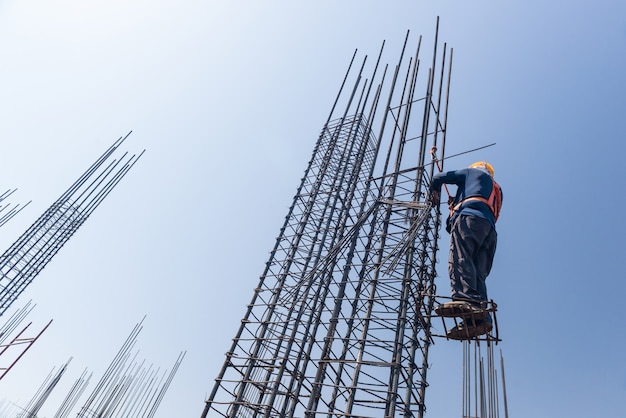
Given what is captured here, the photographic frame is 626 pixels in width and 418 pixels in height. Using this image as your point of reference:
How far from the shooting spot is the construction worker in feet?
23.9

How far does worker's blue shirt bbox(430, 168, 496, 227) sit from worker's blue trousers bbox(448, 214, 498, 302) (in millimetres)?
172

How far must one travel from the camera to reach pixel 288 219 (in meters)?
14.7

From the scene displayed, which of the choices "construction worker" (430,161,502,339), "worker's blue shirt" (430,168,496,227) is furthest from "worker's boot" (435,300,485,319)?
"worker's blue shirt" (430,168,496,227)

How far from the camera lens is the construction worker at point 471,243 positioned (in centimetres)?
727

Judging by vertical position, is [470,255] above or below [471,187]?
below

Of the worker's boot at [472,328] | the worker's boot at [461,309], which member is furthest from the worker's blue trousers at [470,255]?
the worker's boot at [472,328]

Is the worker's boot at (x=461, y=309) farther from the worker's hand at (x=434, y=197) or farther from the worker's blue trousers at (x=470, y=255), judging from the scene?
the worker's hand at (x=434, y=197)

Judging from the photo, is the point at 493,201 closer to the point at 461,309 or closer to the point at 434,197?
the point at 434,197

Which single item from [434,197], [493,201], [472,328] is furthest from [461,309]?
[434,197]

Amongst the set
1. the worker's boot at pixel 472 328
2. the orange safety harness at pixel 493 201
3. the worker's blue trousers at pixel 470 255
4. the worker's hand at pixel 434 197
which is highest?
the worker's hand at pixel 434 197

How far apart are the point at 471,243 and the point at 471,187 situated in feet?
3.95

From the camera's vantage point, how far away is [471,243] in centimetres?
764

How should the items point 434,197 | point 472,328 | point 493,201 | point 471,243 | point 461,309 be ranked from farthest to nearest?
point 434,197
point 493,201
point 471,243
point 472,328
point 461,309

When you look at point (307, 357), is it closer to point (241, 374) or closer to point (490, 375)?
point (241, 374)
